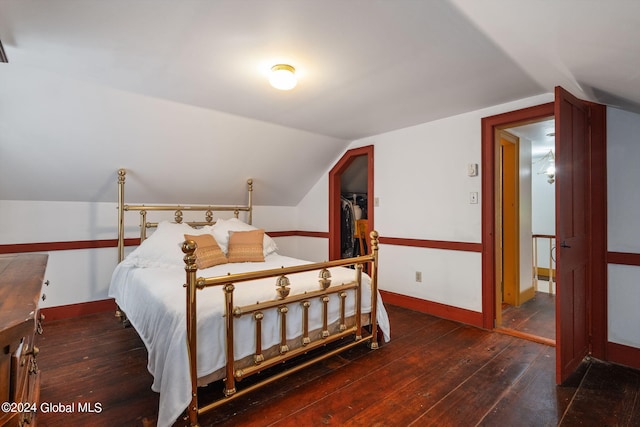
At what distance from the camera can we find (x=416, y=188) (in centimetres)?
355

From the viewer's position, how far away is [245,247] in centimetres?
325

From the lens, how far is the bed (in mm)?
1611

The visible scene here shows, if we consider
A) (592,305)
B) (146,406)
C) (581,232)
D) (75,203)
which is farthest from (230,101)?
(592,305)

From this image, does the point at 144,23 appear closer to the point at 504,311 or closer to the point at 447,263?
the point at 447,263

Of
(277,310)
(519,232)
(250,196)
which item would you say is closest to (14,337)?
(277,310)

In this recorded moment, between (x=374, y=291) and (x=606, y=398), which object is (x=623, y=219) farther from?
(x=374, y=291)

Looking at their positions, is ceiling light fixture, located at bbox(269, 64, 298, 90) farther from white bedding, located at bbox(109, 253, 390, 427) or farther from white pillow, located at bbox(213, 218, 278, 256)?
white pillow, located at bbox(213, 218, 278, 256)

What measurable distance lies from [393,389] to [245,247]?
195 centimetres

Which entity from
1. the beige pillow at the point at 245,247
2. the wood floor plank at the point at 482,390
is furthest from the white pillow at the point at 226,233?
the wood floor plank at the point at 482,390

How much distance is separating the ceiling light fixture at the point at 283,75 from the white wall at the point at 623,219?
2455 millimetres

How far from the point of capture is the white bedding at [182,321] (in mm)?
1584

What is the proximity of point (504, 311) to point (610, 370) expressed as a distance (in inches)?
52.1

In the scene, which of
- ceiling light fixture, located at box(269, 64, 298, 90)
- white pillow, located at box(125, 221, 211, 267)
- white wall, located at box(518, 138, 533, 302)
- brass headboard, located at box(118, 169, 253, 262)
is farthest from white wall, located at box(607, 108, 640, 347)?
brass headboard, located at box(118, 169, 253, 262)

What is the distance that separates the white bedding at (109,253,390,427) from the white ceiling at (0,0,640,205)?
55.4 inches
